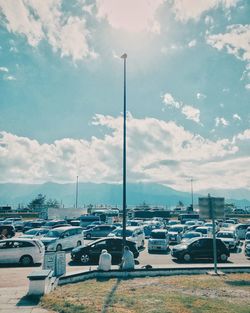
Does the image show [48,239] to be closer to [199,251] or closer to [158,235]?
[158,235]

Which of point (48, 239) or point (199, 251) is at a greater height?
point (48, 239)

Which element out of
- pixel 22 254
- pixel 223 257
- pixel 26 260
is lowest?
pixel 26 260

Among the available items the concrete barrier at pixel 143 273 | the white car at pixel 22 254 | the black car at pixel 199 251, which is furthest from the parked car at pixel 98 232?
the concrete barrier at pixel 143 273

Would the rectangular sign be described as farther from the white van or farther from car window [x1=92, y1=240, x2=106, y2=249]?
the white van

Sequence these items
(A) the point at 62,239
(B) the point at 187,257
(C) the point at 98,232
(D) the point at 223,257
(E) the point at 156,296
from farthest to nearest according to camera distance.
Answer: (C) the point at 98,232 → (A) the point at 62,239 → (B) the point at 187,257 → (D) the point at 223,257 → (E) the point at 156,296

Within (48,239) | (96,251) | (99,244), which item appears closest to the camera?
(96,251)

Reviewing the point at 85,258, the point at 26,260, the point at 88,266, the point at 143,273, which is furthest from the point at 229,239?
the point at 26,260

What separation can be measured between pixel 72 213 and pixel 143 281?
1685 inches

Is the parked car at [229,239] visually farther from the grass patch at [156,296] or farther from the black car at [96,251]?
the grass patch at [156,296]

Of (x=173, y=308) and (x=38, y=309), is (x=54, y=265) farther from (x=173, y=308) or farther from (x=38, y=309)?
(x=173, y=308)

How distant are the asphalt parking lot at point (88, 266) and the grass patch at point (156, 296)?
127 inches

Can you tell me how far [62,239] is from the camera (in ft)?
79.8

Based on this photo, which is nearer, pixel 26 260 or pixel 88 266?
pixel 88 266

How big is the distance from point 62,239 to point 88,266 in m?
6.43
